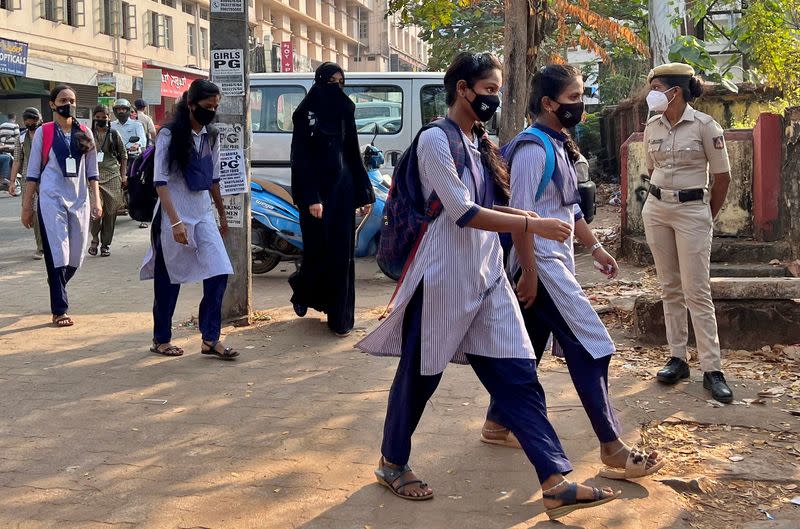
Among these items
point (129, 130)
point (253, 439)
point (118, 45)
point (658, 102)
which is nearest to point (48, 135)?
point (253, 439)

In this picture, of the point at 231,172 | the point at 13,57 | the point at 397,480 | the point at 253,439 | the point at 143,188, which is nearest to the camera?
the point at 397,480

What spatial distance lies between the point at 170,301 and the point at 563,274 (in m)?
3.14

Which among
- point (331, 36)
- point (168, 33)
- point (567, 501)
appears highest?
point (331, 36)

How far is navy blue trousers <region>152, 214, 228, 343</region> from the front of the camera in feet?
20.8

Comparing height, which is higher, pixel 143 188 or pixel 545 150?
pixel 545 150

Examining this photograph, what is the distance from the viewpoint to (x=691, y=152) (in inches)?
225

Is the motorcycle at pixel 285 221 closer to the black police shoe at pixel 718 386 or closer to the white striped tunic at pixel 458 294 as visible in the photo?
the black police shoe at pixel 718 386

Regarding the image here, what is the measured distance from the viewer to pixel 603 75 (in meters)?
31.2

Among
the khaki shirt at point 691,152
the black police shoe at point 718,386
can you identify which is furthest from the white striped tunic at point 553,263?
the khaki shirt at point 691,152

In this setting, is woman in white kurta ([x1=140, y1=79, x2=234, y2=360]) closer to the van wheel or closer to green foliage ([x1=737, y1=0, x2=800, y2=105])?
the van wheel

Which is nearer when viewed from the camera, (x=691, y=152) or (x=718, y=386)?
(x=718, y=386)

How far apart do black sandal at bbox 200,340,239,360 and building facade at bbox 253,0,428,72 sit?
35.6 m

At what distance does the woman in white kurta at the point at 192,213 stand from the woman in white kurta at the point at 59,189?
4.48ft

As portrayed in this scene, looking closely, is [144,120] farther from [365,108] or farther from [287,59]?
[287,59]
